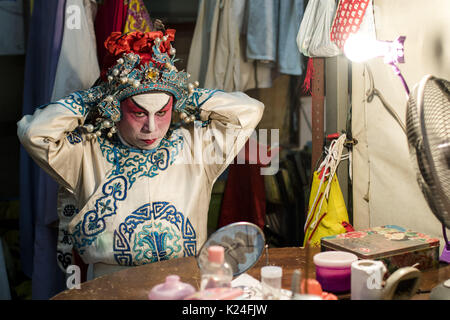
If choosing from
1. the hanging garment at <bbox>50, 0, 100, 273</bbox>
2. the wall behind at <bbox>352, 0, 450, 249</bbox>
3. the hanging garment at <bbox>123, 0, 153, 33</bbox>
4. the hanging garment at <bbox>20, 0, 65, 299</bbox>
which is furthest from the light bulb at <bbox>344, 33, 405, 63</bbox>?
the hanging garment at <bbox>20, 0, 65, 299</bbox>

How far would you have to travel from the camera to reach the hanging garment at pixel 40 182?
7.25 ft

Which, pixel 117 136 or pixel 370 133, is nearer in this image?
pixel 117 136

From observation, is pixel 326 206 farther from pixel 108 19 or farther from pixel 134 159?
pixel 108 19

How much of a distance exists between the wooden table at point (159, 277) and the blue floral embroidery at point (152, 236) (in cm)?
8

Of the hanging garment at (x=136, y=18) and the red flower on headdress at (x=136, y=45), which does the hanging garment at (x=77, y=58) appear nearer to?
the hanging garment at (x=136, y=18)

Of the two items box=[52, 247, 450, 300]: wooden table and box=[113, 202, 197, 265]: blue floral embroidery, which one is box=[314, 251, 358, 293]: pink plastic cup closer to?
box=[52, 247, 450, 300]: wooden table

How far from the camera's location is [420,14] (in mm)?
1731

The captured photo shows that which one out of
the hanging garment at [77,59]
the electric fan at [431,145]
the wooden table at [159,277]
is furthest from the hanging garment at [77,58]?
the electric fan at [431,145]

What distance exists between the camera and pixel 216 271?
44.1 inches

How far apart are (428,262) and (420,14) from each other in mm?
939

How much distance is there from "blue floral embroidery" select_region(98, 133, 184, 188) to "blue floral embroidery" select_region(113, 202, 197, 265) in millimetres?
133
